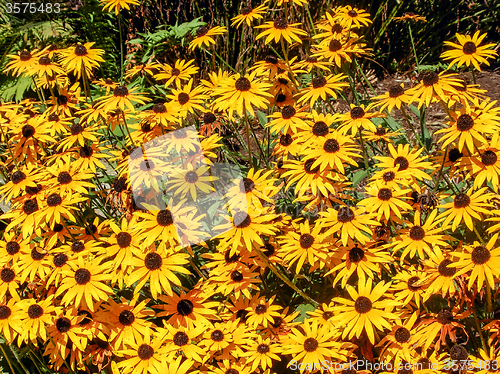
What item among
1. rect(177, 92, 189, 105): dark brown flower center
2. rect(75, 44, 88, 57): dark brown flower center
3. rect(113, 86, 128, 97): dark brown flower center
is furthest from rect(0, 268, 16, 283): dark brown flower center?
rect(75, 44, 88, 57): dark brown flower center

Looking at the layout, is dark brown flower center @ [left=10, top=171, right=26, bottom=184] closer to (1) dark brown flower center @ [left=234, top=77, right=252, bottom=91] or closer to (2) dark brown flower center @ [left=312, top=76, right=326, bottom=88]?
(1) dark brown flower center @ [left=234, top=77, right=252, bottom=91]

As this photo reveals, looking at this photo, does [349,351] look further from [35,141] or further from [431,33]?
[431,33]

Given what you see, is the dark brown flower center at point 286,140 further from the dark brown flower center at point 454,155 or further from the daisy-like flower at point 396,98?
the dark brown flower center at point 454,155

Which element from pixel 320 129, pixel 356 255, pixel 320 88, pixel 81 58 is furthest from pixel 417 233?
pixel 81 58

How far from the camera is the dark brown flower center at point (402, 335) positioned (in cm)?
244

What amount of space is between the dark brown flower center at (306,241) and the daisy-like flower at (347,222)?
0.11m

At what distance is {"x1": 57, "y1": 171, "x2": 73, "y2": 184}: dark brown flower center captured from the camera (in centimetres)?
294

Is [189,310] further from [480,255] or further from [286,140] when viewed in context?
[480,255]

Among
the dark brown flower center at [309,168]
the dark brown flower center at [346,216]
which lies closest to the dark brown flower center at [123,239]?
the dark brown flower center at [309,168]

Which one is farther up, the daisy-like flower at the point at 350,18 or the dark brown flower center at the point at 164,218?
the daisy-like flower at the point at 350,18

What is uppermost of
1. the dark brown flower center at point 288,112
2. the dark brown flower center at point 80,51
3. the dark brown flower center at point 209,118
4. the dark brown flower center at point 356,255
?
the dark brown flower center at point 80,51

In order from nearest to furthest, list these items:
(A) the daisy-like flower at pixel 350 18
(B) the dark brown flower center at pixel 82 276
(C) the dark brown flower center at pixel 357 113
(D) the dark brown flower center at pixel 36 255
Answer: (B) the dark brown flower center at pixel 82 276
(D) the dark brown flower center at pixel 36 255
(C) the dark brown flower center at pixel 357 113
(A) the daisy-like flower at pixel 350 18

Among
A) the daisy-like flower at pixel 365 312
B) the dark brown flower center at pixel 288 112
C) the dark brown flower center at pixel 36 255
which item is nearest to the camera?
the daisy-like flower at pixel 365 312

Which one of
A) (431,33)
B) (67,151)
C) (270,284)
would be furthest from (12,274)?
(431,33)
